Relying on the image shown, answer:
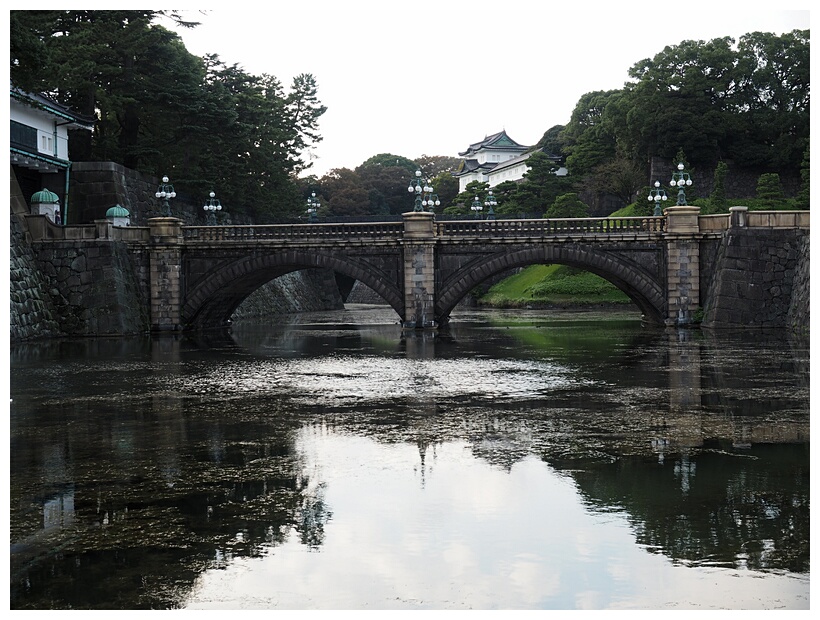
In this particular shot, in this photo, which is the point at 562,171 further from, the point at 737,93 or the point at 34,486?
the point at 34,486

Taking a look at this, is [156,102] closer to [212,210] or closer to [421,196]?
[212,210]

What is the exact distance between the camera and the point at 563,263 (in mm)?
43375

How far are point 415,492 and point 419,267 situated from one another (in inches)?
1285

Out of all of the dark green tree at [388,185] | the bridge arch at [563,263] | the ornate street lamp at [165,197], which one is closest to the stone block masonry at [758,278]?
the bridge arch at [563,263]

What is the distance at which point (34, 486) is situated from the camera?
11375 mm

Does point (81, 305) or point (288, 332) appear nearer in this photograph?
point (81, 305)

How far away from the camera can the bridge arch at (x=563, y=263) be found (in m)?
42.4

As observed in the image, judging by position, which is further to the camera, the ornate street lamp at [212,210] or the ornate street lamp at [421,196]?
the ornate street lamp at [212,210]

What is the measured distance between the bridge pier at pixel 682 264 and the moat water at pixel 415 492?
19.4 m

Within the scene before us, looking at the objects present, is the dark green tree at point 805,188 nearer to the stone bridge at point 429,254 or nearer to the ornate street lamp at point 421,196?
the stone bridge at point 429,254

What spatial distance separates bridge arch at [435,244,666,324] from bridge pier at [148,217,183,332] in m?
12.4

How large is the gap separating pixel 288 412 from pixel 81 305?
91.1 ft

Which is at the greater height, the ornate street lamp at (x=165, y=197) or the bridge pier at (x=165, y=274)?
the ornate street lamp at (x=165, y=197)
